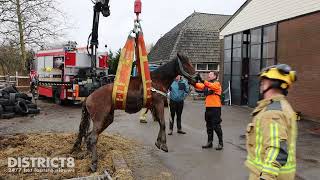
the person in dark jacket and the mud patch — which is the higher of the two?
the person in dark jacket

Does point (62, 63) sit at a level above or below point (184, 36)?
below

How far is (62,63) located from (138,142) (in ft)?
35.9

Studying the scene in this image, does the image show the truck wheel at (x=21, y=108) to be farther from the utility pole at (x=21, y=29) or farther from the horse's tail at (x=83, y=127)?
the utility pole at (x=21, y=29)

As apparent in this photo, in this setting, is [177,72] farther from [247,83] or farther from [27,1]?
[27,1]

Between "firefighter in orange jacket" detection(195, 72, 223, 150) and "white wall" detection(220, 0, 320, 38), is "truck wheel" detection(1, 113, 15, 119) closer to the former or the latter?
"firefighter in orange jacket" detection(195, 72, 223, 150)

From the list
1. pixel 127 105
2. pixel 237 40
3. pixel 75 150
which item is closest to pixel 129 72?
pixel 127 105

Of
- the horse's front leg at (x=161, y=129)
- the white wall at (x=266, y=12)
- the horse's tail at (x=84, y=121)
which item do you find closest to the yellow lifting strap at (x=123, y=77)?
the horse's front leg at (x=161, y=129)

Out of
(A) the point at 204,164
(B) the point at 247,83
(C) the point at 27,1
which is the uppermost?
(C) the point at 27,1

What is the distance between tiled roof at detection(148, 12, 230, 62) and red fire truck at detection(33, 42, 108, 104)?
11155 mm

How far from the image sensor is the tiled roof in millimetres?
29922

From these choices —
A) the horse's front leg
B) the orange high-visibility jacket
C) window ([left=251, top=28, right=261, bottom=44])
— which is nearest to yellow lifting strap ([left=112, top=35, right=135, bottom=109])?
the horse's front leg

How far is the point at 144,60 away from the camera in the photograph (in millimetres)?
7289

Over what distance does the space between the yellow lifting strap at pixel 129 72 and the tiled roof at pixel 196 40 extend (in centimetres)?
2175

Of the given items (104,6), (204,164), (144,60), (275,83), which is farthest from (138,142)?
(275,83)
